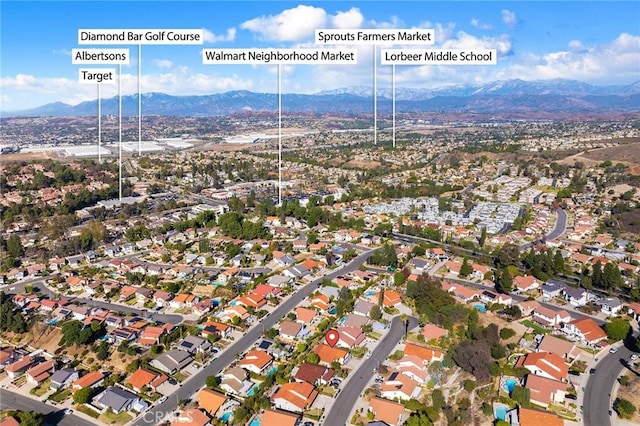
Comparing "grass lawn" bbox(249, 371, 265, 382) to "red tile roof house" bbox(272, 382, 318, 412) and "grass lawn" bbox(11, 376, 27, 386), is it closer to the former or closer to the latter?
Result: "red tile roof house" bbox(272, 382, 318, 412)

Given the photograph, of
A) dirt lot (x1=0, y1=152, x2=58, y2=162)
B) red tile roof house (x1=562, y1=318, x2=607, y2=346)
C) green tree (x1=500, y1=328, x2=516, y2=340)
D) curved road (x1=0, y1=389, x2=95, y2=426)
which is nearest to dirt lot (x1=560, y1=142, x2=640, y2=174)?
red tile roof house (x1=562, y1=318, x2=607, y2=346)

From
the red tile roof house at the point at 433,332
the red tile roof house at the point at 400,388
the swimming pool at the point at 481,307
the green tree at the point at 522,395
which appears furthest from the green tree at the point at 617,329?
the red tile roof house at the point at 400,388

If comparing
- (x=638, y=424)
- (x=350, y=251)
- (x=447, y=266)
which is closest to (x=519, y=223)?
(x=447, y=266)

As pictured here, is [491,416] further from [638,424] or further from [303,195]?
[303,195]

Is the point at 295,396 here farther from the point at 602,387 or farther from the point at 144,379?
the point at 602,387

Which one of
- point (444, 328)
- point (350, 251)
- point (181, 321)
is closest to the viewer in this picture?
point (444, 328)

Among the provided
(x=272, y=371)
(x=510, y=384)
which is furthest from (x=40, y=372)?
(x=510, y=384)

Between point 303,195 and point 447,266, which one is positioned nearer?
point 447,266

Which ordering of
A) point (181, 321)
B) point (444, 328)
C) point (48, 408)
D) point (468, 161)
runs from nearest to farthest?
1. point (48, 408)
2. point (444, 328)
3. point (181, 321)
4. point (468, 161)

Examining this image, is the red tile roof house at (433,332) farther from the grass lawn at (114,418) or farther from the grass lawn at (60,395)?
the grass lawn at (60,395)
